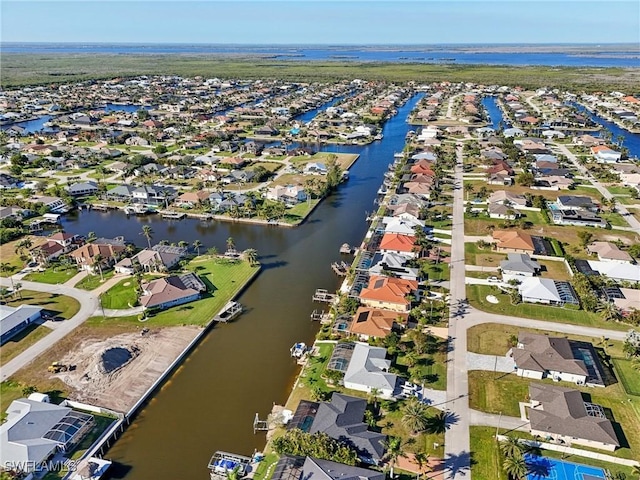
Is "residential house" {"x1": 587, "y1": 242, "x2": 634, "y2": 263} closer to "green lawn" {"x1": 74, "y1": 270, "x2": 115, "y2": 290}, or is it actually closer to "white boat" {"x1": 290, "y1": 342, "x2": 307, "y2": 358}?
"white boat" {"x1": 290, "y1": 342, "x2": 307, "y2": 358}

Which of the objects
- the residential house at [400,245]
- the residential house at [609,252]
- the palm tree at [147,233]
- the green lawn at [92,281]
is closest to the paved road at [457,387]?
the residential house at [400,245]

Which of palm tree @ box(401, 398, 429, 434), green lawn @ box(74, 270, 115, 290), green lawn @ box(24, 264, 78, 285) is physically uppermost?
palm tree @ box(401, 398, 429, 434)

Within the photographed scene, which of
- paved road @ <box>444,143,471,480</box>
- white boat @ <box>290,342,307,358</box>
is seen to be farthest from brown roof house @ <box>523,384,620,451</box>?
white boat @ <box>290,342,307,358</box>

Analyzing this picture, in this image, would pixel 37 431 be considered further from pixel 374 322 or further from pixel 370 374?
pixel 374 322

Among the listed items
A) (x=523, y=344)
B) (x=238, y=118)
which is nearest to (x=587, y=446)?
(x=523, y=344)

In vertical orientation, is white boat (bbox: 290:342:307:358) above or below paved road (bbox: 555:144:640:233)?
below

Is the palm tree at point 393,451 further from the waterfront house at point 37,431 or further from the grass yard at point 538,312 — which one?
the waterfront house at point 37,431
